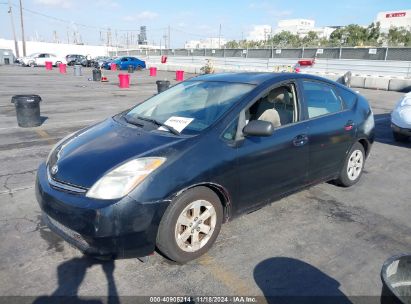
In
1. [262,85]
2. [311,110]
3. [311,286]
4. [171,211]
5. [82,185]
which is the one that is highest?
[262,85]

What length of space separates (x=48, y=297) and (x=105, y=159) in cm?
113

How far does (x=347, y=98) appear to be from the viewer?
485 centimetres

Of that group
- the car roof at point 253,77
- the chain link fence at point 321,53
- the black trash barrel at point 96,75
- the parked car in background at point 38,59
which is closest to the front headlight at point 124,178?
the car roof at point 253,77

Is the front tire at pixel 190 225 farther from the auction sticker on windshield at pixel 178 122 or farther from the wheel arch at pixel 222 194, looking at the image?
the auction sticker on windshield at pixel 178 122

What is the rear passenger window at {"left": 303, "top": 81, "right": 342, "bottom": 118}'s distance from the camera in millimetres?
4172

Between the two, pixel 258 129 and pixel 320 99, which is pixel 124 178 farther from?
pixel 320 99

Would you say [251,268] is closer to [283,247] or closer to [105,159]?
[283,247]

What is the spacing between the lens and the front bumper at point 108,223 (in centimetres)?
269

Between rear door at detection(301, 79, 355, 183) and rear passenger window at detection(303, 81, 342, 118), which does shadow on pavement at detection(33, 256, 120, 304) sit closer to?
rear door at detection(301, 79, 355, 183)

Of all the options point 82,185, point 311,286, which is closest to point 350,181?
point 311,286

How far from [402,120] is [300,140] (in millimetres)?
4464

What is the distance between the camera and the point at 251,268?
10.1ft

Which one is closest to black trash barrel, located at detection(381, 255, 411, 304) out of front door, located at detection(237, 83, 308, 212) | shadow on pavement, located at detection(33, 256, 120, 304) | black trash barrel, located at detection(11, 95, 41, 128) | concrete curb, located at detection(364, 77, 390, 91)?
front door, located at detection(237, 83, 308, 212)

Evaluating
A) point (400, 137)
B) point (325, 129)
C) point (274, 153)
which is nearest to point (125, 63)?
point (400, 137)
